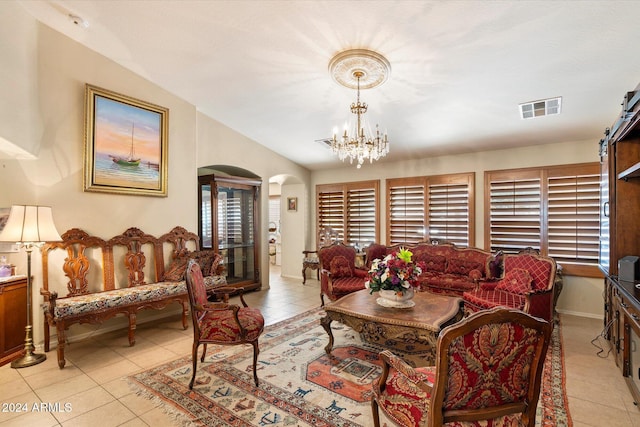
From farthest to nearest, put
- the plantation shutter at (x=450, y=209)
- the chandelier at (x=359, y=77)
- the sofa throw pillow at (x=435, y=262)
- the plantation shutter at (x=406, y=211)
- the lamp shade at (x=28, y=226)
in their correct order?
the plantation shutter at (x=406, y=211)
the plantation shutter at (x=450, y=209)
the sofa throw pillow at (x=435, y=262)
the chandelier at (x=359, y=77)
the lamp shade at (x=28, y=226)

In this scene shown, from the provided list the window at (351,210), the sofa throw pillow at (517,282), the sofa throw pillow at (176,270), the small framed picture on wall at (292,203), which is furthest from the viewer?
the small framed picture on wall at (292,203)

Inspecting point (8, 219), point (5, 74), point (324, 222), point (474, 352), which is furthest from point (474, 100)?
point (8, 219)

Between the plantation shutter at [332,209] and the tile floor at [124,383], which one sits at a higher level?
the plantation shutter at [332,209]

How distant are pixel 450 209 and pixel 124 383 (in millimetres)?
5171

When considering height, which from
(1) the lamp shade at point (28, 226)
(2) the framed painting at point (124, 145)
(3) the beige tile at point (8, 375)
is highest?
(2) the framed painting at point (124, 145)

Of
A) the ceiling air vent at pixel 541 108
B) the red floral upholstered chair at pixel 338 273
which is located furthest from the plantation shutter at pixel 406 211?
the ceiling air vent at pixel 541 108

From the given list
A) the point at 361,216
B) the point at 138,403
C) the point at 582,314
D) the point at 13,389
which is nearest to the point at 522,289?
the point at 582,314

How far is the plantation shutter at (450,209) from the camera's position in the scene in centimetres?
539

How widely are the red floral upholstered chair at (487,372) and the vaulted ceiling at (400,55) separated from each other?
7.64 feet

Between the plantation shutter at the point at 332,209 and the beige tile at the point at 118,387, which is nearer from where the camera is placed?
the beige tile at the point at 118,387

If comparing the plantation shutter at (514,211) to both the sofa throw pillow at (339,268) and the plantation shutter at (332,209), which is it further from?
the plantation shutter at (332,209)

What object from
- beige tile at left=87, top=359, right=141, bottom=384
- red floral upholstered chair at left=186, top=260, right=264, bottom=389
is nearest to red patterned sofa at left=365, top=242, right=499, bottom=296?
red floral upholstered chair at left=186, top=260, right=264, bottom=389

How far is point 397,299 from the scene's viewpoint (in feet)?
10.4

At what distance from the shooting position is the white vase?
315 centimetres
